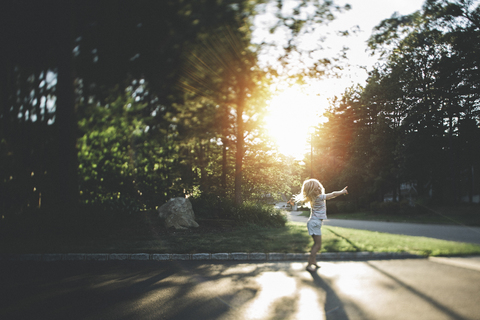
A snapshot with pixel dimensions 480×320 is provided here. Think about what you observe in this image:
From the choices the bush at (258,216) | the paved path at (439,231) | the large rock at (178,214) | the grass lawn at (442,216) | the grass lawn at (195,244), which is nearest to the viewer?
the grass lawn at (195,244)

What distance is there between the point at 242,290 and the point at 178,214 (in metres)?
8.36

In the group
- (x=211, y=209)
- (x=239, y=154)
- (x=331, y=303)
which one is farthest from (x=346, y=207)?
(x=331, y=303)

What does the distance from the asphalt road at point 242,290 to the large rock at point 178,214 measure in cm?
549

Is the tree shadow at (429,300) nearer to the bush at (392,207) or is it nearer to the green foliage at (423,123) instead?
the green foliage at (423,123)

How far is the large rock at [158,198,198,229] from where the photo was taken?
12.8 meters

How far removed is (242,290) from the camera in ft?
16.7

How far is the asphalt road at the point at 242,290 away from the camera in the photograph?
4.07 meters

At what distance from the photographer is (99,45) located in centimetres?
1223

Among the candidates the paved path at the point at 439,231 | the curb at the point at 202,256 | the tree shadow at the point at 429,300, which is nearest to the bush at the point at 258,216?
the paved path at the point at 439,231

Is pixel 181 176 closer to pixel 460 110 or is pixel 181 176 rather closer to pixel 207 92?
pixel 207 92

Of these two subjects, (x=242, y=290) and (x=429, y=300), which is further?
(x=242, y=290)

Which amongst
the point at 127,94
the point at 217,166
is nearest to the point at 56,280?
the point at 127,94

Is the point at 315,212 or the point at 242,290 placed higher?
the point at 315,212

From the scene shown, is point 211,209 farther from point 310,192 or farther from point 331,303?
point 331,303
